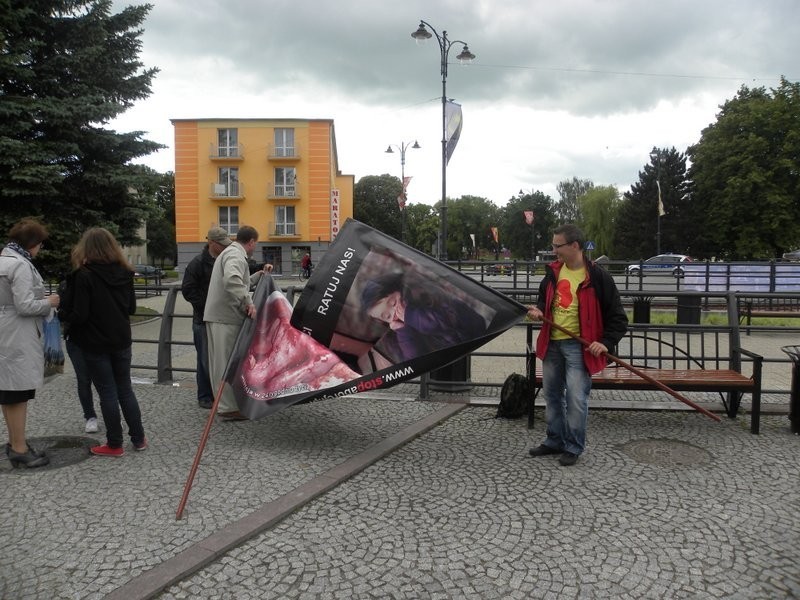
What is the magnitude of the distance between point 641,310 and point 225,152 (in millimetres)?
42458

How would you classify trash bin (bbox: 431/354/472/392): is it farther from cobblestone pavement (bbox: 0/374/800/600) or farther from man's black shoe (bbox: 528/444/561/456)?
man's black shoe (bbox: 528/444/561/456)

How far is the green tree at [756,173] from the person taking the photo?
4181cm

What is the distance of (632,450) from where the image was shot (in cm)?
493

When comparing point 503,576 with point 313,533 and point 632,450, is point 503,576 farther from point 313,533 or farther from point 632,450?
point 632,450

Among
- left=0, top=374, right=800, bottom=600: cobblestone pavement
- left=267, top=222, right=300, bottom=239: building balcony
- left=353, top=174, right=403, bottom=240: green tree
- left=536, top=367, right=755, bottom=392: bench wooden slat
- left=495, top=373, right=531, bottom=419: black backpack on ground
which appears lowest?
left=0, top=374, right=800, bottom=600: cobblestone pavement

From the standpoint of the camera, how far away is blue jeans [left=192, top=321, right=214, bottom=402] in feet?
20.6

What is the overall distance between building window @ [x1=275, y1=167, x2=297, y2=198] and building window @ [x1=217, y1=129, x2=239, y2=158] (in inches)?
139

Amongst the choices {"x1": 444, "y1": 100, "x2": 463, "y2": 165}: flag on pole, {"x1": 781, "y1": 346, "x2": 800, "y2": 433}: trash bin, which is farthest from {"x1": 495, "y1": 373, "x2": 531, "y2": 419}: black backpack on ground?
{"x1": 444, "y1": 100, "x2": 463, "y2": 165}: flag on pole

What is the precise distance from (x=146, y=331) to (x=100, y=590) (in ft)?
35.4

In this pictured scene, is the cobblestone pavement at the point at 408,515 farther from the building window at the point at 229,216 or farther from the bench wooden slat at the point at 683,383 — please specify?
the building window at the point at 229,216

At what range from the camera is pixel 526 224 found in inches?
3482

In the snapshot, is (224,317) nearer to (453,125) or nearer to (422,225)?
(453,125)

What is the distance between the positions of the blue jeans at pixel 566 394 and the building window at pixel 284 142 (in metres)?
44.3

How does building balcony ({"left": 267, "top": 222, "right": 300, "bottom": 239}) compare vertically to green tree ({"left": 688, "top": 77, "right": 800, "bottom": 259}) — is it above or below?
below
